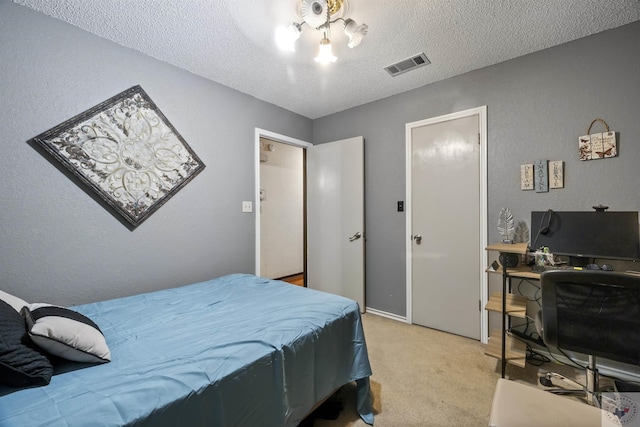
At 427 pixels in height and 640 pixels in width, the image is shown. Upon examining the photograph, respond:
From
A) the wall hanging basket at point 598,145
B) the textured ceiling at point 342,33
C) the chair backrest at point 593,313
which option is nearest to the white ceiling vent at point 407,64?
the textured ceiling at point 342,33

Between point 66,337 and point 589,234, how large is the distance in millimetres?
3093

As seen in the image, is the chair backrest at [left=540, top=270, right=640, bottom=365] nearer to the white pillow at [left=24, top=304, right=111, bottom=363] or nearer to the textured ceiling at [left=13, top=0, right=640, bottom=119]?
the textured ceiling at [left=13, top=0, right=640, bottom=119]

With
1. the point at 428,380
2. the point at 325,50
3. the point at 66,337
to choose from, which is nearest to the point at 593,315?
the point at 428,380

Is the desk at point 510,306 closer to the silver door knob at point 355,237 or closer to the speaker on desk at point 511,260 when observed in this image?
the speaker on desk at point 511,260

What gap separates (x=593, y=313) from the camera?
1.33 metres

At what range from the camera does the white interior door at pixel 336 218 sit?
3.23m

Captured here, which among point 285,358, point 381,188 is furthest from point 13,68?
point 381,188

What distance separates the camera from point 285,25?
185cm

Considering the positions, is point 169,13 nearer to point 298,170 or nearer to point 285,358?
point 285,358

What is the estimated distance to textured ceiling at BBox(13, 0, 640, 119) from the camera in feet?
5.56

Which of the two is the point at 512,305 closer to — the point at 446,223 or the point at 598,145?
the point at 446,223

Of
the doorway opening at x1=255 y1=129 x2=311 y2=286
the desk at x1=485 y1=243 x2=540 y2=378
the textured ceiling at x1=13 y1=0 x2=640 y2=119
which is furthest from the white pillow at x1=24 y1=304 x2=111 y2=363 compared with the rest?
the doorway opening at x1=255 y1=129 x2=311 y2=286

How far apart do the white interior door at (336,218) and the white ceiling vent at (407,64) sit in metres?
0.85

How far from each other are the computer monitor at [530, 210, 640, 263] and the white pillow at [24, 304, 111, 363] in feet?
9.39
